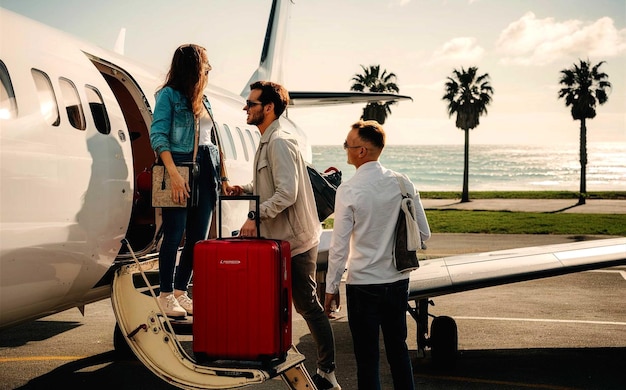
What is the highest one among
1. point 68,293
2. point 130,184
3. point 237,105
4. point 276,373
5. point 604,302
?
point 237,105

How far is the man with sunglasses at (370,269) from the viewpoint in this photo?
5227 millimetres

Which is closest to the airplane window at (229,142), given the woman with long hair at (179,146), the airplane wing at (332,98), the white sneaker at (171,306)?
the woman with long hair at (179,146)

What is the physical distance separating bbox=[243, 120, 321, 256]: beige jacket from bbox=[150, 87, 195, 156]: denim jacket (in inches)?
24.8

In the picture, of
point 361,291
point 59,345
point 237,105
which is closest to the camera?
point 361,291

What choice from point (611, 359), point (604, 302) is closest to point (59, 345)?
point (611, 359)

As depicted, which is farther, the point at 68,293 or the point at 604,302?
the point at 604,302

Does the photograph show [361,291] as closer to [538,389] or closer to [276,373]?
[276,373]

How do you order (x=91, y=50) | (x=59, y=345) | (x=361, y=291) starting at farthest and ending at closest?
(x=59, y=345), (x=91, y=50), (x=361, y=291)

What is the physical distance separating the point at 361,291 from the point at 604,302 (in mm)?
8518

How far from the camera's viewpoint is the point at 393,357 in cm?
533

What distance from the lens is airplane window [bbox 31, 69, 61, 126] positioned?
523 centimetres

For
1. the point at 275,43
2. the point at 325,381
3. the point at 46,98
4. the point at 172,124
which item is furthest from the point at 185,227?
the point at 275,43

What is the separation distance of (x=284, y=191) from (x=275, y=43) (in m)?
12.9

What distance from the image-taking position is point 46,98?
5.32 meters
